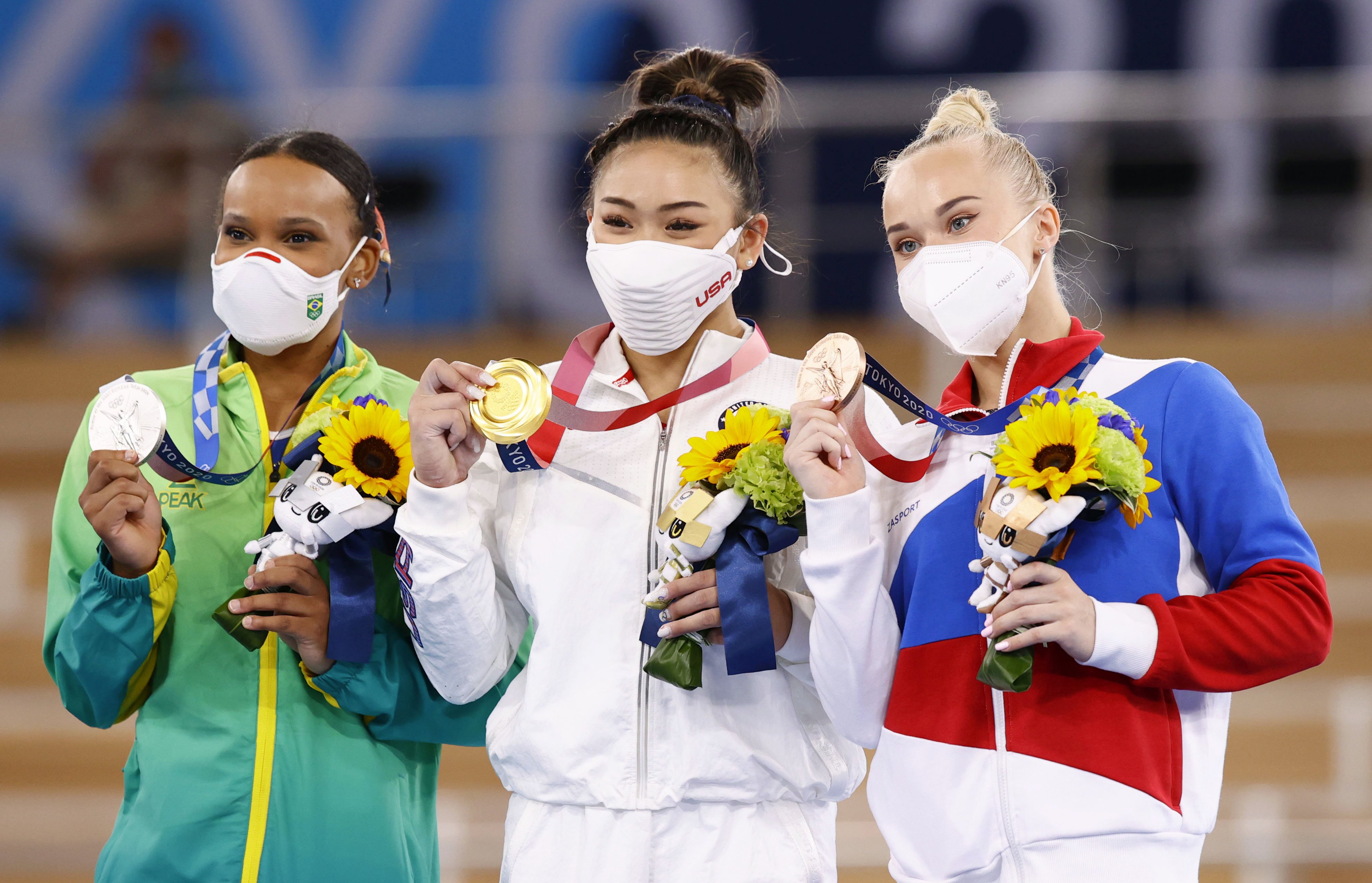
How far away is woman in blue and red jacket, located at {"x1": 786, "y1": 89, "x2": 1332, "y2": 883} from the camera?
1775mm

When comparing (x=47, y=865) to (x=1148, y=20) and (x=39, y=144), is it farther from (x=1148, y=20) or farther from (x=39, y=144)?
(x=1148, y=20)

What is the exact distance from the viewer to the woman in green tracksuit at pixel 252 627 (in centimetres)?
219

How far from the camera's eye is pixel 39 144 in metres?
5.92

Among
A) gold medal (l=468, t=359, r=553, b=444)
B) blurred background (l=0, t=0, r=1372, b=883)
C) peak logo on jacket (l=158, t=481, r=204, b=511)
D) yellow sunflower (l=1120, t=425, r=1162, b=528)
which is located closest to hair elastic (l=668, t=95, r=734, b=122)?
gold medal (l=468, t=359, r=553, b=444)

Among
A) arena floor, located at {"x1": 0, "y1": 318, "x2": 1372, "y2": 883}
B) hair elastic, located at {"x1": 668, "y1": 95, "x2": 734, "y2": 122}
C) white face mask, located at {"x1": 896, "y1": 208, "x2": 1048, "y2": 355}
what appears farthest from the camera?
arena floor, located at {"x1": 0, "y1": 318, "x2": 1372, "y2": 883}

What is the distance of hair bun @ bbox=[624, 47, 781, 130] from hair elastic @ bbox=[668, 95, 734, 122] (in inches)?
1.1

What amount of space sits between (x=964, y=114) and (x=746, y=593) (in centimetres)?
85

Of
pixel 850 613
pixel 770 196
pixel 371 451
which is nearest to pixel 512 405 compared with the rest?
pixel 371 451

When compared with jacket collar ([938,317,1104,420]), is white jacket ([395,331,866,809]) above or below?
below

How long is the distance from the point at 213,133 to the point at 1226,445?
4.78 meters

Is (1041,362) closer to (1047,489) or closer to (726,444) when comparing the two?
(1047,489)

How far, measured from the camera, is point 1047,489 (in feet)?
5.80

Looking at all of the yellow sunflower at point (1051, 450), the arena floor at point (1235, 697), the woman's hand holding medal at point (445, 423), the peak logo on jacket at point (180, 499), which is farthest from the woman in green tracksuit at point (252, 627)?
the arena floor at point (1235, 697)

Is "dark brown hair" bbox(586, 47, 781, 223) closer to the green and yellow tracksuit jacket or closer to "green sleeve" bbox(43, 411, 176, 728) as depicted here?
the green and yellow tracksuit jacket
